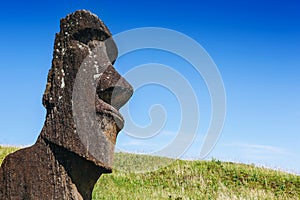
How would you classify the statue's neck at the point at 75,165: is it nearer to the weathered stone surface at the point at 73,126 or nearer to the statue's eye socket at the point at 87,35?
the weathered stone surface at the point at 73,126

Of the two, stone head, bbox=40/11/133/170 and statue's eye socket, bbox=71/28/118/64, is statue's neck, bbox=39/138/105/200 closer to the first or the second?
stone head, bbox=40/11/133/170

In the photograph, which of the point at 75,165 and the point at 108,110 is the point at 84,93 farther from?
the point at 75,165

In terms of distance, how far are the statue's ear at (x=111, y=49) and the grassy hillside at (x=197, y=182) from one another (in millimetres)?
7055

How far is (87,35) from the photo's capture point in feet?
22.8

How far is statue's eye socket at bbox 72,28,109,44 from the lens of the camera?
6914mm

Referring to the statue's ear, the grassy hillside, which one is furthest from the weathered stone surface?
the grassy hillside

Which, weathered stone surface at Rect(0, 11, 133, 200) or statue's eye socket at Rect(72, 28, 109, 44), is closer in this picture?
weathered stone surface at Rect(0, 11, 133, 200)

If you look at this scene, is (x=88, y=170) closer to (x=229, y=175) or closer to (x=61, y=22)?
(x=61, y=22)

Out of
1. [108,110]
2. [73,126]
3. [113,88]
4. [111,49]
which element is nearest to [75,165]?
[73,126]

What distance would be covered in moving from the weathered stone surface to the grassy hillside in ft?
22.3

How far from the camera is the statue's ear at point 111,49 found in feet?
23.4

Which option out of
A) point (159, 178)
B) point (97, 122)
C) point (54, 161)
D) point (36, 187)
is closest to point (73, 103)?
point (97, 122)

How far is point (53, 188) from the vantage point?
6.56 metres

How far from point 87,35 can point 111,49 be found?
18.6 inches
